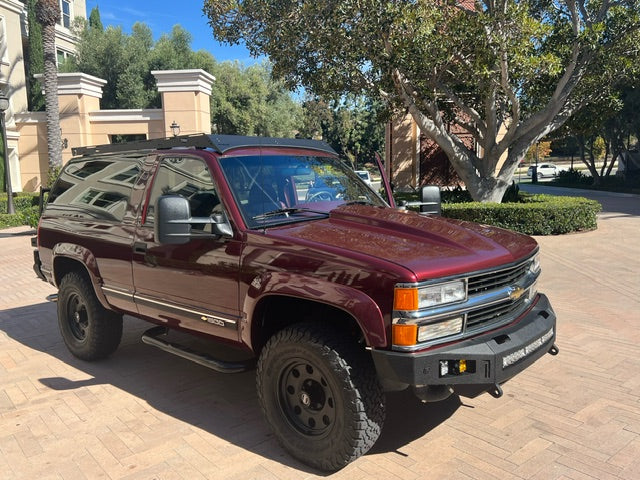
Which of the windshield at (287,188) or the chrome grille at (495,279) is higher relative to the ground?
the windshield at (287,188)

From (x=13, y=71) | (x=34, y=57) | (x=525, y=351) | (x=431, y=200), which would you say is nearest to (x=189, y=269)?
(x=431, y=200)

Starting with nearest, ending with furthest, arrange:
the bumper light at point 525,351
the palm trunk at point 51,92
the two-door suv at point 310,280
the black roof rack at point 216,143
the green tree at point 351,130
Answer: the two-door suv at point 310,280 → the bumper light at point 525,351 → the black roof rack at point 216,143 → the palm trunk at point 51,92 → the green tree at point 351,130

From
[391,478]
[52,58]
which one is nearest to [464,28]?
[391,478]

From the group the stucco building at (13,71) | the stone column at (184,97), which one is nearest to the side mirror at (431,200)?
the stone column at (184,97)

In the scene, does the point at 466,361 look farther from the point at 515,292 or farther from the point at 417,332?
the point at 515,292

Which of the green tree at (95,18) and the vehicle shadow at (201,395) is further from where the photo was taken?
the green tree at (95,18)

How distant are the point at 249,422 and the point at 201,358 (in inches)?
23.5

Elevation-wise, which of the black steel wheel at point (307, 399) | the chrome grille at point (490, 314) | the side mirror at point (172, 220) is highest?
the side mirror at point (172, 220)

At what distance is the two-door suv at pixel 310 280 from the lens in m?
2.86

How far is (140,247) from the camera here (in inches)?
164

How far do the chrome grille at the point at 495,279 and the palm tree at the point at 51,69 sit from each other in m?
18.2

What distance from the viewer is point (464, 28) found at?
11.1m

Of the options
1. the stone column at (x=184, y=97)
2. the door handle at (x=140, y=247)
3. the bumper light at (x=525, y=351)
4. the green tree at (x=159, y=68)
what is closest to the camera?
the bumper light at (x=525, y=351)

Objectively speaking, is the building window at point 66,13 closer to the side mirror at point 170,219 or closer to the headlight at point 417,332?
the side mirror at point 170,219
